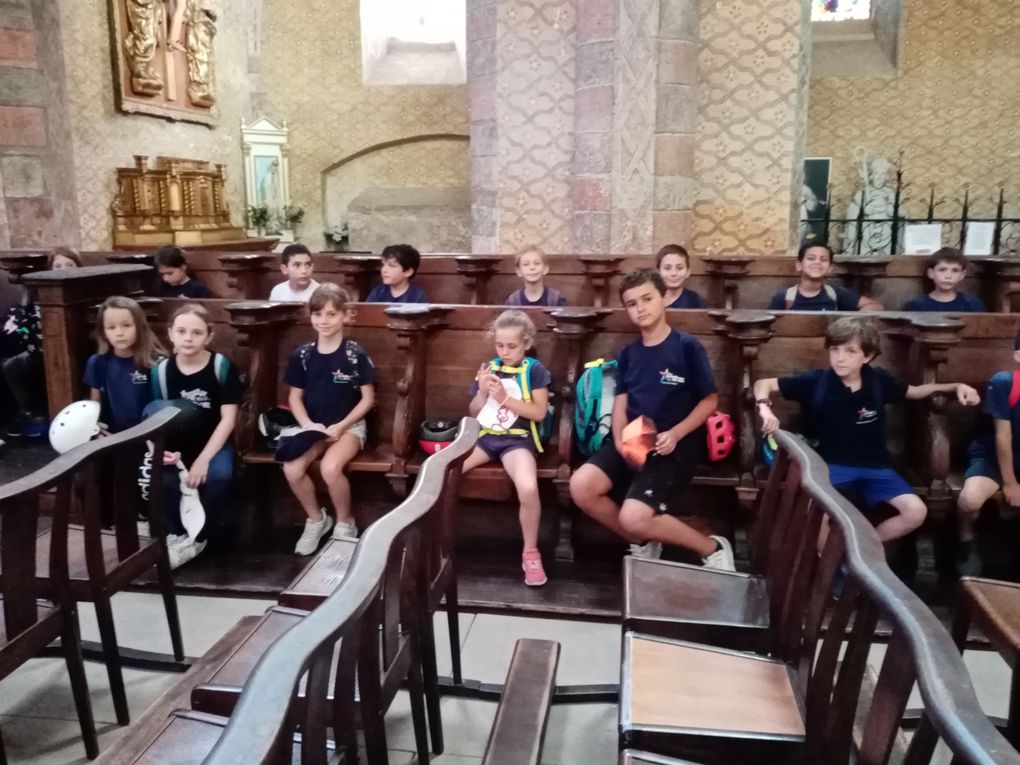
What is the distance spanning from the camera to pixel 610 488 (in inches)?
132

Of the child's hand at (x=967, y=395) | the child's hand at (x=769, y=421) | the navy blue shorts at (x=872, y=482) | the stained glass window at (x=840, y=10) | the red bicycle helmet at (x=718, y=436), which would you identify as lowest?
the navy blue shorts at (x=872, y=482)

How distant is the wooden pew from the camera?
1144 mm

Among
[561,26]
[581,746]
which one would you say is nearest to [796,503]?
[581,746]

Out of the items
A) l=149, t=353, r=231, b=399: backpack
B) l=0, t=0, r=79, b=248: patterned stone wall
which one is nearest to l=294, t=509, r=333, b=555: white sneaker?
l=149, t=353, r=231, b=399: backpack

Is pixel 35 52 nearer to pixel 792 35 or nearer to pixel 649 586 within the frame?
pixel 792 35

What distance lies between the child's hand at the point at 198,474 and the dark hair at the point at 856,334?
2463 mm

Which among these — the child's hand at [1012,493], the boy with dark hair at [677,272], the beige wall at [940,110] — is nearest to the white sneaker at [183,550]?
the boy with dark hair at [677,272]

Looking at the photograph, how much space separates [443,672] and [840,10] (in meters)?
11.0

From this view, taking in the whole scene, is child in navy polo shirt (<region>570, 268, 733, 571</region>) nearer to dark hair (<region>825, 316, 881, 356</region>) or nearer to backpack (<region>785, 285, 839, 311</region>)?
dark hair (<region>825, 316, 881, 356</region>)

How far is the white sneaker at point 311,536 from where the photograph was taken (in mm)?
3668

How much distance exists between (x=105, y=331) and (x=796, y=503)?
2814 millimetres

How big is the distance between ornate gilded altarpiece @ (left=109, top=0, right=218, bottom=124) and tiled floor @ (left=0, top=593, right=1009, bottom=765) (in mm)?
6929

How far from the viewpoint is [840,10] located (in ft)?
36.6

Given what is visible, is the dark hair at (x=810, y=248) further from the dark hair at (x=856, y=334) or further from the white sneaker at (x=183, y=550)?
the white sneaker at (x=183, y=550)
